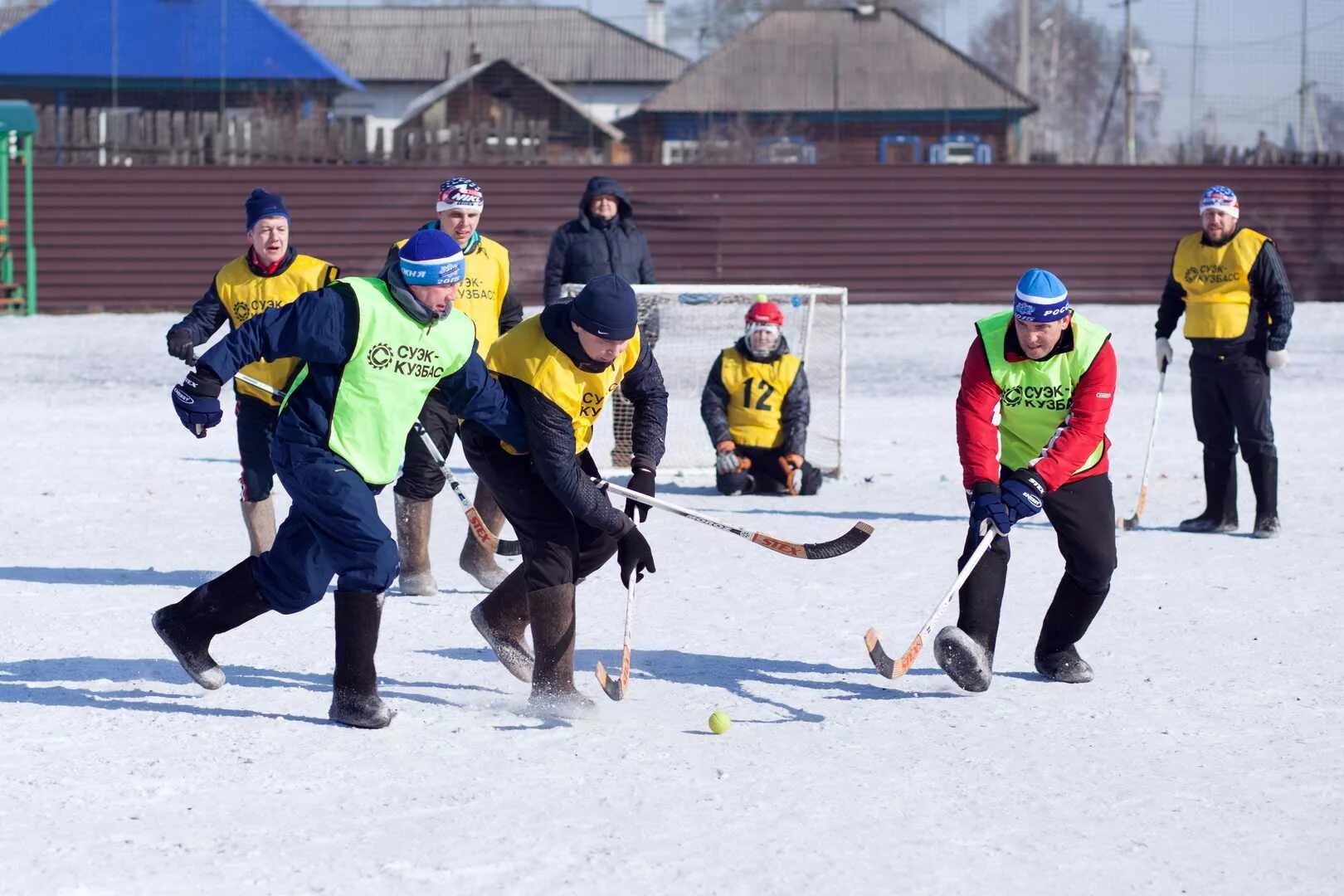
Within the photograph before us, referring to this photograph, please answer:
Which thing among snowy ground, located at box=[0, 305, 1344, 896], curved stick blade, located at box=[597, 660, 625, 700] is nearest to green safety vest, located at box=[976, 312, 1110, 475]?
snowy ground, located at box=[0, 305, 1344, 896]

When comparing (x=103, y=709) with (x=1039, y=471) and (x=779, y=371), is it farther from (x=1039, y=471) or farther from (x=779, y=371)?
(x=779, y=371)

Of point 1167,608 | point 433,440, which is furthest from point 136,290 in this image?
point 1167,608

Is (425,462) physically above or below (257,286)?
below

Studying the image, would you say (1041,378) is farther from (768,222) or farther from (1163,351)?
(768,222)

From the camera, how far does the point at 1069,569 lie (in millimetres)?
6246

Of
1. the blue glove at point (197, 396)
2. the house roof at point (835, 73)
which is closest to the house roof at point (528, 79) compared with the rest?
the house roof at point (835, 73)

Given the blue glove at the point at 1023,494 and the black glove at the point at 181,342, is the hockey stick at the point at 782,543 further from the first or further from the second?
the black glove at the point at 181,342

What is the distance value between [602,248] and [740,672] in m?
5.42

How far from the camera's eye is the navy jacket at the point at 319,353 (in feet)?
17.4

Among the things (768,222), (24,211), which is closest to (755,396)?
(768,222)

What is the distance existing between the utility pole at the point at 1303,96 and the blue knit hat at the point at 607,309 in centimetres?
2547

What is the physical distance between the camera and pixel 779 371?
36.2 ft

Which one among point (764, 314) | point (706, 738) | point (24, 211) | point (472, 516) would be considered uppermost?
point (24, 211)

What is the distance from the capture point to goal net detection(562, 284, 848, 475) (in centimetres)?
1161
